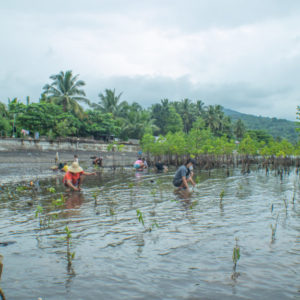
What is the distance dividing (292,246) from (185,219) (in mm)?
2709

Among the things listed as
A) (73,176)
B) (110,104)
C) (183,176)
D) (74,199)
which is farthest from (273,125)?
(74,199)

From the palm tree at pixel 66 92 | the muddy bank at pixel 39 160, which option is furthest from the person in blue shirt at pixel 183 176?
the palm tree at pixel 66 92

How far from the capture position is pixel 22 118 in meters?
38.3

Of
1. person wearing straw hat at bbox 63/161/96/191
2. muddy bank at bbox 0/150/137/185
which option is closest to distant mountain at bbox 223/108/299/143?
muddy bank at bbox 0/150/137/185

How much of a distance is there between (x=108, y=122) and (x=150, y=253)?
138ft

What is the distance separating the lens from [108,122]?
1826 inches

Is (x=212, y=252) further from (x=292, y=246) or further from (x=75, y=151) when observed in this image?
(x=75, y=151)

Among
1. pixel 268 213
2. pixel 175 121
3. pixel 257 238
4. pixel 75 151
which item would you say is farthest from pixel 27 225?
pixel 175 121

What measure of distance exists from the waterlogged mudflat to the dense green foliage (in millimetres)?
24103

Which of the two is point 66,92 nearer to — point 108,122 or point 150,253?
point 108,122

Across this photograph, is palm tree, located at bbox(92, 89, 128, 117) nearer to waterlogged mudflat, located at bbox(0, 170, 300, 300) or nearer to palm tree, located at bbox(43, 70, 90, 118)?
palm tree, located at bbox(43, 70, 90, 118)

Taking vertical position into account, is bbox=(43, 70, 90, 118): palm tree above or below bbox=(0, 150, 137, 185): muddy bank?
above

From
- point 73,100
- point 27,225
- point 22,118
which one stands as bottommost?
point 27,225

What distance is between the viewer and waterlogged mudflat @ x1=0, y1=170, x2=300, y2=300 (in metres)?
3.89
